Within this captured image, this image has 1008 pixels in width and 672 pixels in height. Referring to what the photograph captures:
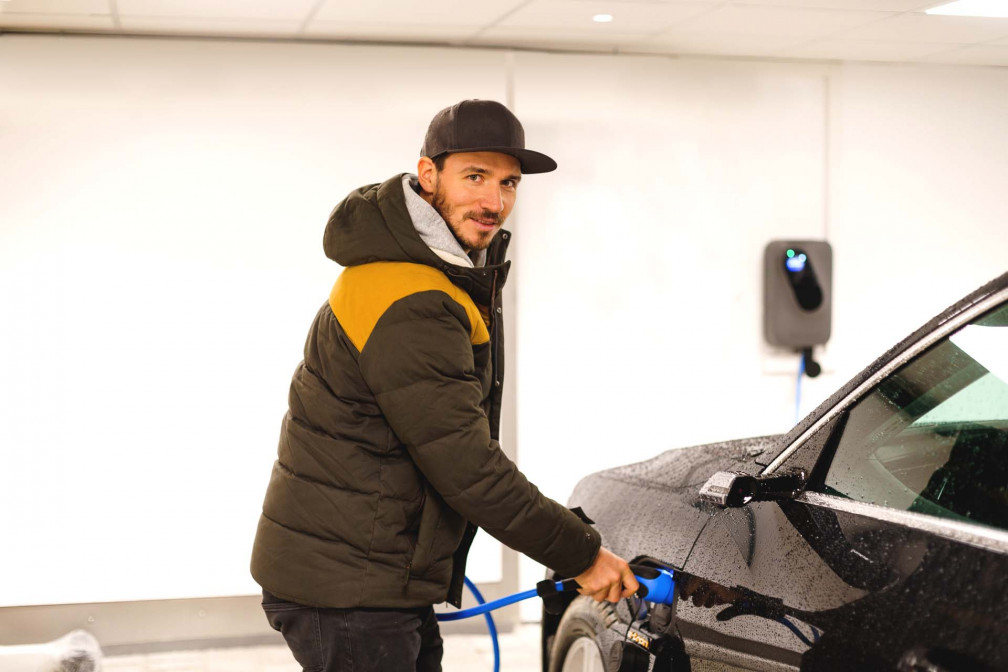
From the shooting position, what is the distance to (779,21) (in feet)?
14.1

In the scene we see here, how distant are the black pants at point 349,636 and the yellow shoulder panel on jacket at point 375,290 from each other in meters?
0.55

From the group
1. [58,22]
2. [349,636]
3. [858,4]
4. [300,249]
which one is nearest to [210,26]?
[58,22]

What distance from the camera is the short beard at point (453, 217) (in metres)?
2.32

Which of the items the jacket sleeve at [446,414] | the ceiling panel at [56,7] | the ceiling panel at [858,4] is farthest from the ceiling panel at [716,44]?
the jacket sleeve at [446,414]

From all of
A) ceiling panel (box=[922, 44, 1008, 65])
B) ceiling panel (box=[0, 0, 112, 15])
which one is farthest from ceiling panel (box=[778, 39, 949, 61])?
ceiling panel (box=[0, 0, 112, 15])

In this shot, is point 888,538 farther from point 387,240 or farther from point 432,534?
point 387,240

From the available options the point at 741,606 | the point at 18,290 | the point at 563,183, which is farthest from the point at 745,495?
the point at 18,290

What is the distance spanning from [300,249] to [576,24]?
1.51 metres

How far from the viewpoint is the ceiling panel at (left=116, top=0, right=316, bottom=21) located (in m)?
4.01

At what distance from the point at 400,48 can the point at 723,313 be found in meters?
1.90

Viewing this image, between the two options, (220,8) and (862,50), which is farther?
(862,50)

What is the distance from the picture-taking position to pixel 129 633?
4906mm

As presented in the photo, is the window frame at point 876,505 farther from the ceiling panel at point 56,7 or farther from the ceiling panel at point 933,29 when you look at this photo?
the ceiling panel at point 56,7

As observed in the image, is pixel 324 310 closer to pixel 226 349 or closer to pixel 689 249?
pixel 226 349
